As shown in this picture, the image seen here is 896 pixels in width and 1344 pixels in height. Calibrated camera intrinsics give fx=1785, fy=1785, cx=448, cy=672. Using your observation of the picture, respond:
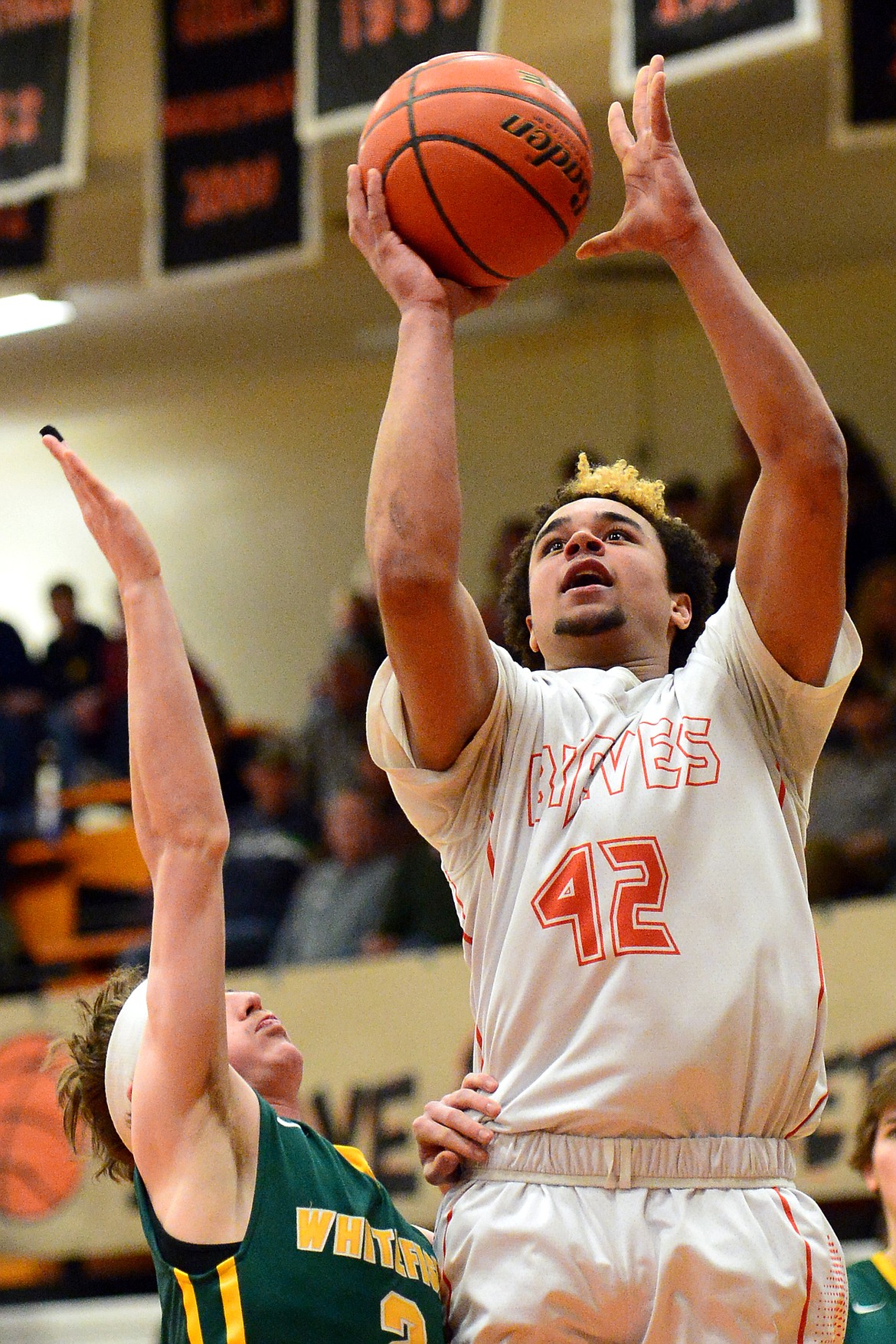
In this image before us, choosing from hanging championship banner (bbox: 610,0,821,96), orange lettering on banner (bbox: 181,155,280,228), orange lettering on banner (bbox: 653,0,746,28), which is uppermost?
orange lettering on banner (bbox: 653,0,746,28)

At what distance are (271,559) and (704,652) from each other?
9.93 m

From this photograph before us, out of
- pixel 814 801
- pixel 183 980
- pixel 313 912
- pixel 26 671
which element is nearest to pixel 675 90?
pixel 814 801

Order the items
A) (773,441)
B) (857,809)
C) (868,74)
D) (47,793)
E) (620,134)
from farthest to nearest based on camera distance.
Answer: (47,793)
(857,809)
(868,74)
(620,134)
(773,441)

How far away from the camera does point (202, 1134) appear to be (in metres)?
2.64

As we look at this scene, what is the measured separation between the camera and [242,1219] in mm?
2656

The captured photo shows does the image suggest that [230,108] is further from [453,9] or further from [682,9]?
[682,9]

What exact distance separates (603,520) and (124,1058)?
3.91 feet

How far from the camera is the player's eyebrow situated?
3.06 metres

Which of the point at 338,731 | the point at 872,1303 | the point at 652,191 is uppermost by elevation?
the point at 652,191

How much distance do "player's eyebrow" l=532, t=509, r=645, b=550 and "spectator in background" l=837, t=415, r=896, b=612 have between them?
513cm

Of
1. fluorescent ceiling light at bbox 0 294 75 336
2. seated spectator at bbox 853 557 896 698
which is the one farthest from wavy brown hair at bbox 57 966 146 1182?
fluorescent ceiling light at bbox 0 294 75 336

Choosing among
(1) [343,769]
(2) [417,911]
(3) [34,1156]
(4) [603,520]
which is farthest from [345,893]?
(4) [603,520]

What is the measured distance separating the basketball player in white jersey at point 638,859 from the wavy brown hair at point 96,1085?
65 cm

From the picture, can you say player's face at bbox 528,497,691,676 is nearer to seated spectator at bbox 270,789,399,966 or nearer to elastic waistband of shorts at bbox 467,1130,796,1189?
elastic waistband of shorts at bbox 467,1130,796,1189
